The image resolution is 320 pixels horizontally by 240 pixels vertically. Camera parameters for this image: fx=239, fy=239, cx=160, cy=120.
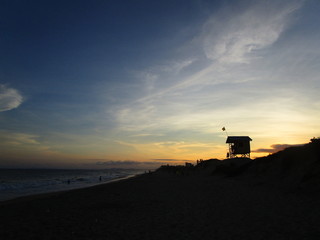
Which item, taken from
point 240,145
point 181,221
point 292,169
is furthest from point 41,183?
point 181,221

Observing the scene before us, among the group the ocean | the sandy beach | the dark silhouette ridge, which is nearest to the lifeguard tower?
the dark silhouette ridge

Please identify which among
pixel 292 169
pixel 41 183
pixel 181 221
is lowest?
pixel 41 183

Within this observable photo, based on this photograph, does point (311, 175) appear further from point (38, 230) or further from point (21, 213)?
point (21, 213)

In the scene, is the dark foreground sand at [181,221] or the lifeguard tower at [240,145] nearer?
the dark foreground sand at [181,221]

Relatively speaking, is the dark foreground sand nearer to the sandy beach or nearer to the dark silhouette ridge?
the sandy beach

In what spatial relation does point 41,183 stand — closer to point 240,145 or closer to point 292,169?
point 240,145

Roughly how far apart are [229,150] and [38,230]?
4271 cm

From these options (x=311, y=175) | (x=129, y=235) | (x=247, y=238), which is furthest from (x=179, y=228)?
(x=311, y=175)

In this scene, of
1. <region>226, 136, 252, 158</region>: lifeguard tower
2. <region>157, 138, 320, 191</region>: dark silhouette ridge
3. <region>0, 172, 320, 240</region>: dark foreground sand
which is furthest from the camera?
<region>226, 136, 252, 158</region>: lifeguard tower

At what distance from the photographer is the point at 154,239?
8.36 meters

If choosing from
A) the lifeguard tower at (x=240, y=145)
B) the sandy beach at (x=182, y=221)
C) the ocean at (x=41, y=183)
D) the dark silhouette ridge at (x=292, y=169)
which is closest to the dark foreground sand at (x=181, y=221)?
the sandy beach at (x=182, y=221)

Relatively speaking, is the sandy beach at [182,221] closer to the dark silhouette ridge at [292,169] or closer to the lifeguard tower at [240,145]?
the dark silhouette ridge at [292,169]

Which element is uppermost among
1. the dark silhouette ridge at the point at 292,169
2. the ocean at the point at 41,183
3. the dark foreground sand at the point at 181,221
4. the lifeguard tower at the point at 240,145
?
the lifeguard tower at the point at 240,145

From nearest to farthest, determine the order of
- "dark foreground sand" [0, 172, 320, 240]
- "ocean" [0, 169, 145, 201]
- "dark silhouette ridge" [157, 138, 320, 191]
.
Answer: "dark foreground sand" [0, 172, 320, 240] → "dark silhouette ridge" [157, 138, 320, 191] → "ocean" [0, 169, 145, 201]
